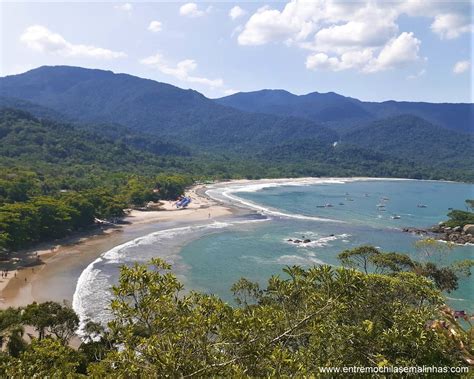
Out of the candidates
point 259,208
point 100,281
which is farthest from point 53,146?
point 100,281

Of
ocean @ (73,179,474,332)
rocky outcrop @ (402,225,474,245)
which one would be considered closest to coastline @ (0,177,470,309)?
ocean @ (73,179,474,332)

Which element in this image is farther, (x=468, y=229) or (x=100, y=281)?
(x=468, y=229)

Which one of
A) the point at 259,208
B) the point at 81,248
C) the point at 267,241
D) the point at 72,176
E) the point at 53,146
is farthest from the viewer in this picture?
the point at 53,146

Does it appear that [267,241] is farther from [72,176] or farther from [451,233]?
[72,176]

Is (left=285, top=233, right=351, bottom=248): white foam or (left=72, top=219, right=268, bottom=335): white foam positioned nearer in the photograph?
(left=72, top=219, right=268, bottom=335): white foam

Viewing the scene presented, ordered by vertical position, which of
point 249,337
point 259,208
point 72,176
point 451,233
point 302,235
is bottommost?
point 451,233

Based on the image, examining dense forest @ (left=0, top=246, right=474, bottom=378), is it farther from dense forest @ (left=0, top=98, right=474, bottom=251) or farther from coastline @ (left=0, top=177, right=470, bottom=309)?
dense forest @ (left=0, top=98, right=474, bottom=251)
